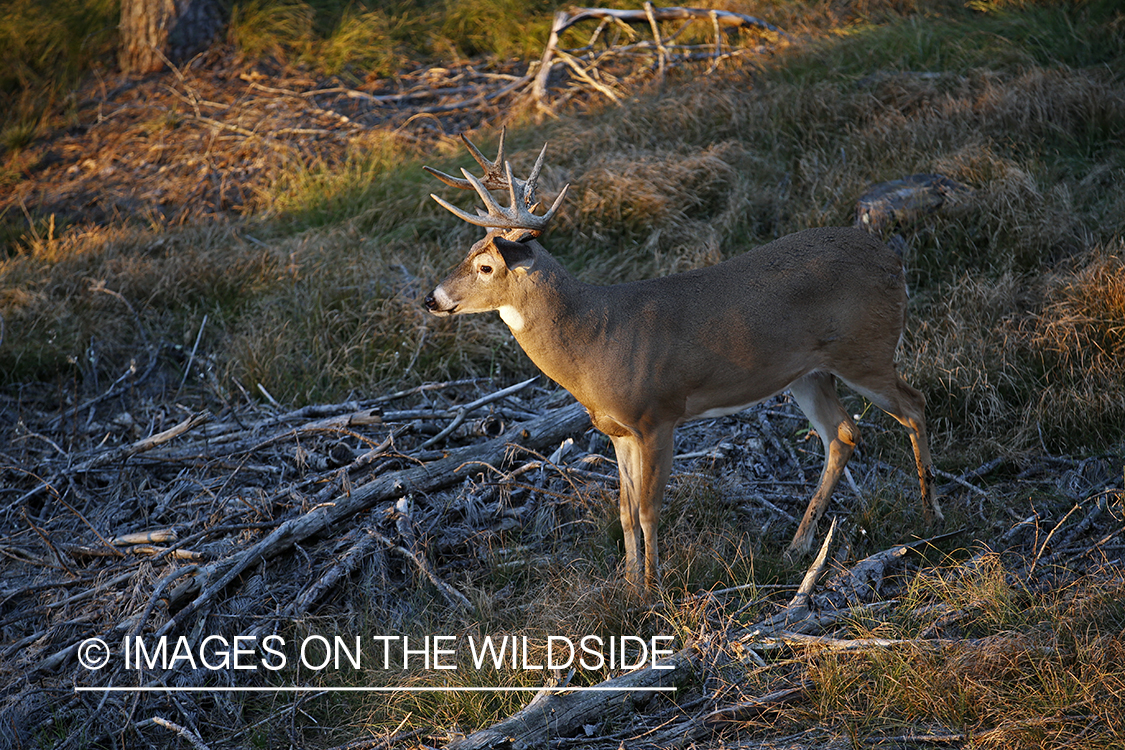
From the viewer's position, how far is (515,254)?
3.89m

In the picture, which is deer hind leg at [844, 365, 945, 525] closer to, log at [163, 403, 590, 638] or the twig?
log at [163, 403, 590, 638]

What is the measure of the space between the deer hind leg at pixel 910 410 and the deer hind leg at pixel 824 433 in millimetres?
178

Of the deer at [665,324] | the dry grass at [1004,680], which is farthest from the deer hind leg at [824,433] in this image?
the dry grass at [1004,680]

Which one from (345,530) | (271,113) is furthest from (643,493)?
(271,113)

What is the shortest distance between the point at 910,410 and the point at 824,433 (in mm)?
411

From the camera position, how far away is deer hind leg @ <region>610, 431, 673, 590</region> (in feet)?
13.1

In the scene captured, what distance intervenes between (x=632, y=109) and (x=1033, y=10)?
374 cm

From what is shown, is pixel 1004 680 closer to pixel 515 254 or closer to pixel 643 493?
pixel 643 493

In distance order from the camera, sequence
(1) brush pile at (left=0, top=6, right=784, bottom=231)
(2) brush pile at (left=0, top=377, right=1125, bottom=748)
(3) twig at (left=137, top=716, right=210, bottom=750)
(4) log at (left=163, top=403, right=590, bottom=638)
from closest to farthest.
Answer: (3) twig at (left=137, top=716, right=210, bottom=750) < (2) brush pile at (left=0, top=377, right=1125, bottom=748) < (4) log at (left=163, top=403, right=590, bottom=638) < (1) brush pile at (left=0, top=6, right=784, bottom=231)

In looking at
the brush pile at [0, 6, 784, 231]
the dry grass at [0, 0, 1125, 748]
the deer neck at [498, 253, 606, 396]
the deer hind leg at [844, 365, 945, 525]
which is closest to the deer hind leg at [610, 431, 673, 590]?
the dry grass at [0, 0, 1125, 748]

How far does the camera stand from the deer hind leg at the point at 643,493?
157 inches

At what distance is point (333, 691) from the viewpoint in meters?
3.87

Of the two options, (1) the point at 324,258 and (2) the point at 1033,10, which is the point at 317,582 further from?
(2) the point at 1033,10

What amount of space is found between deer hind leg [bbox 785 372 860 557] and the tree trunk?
28.2ft
